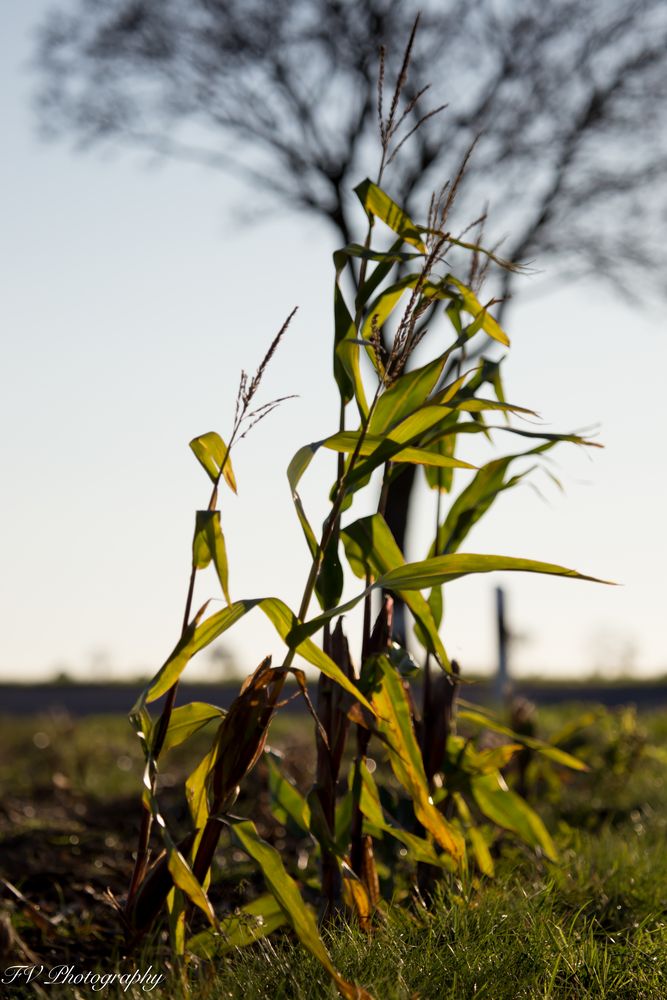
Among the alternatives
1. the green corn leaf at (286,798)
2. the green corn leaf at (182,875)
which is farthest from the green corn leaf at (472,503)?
the green corn leaf at (182,875)

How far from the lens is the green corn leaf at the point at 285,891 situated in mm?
1692

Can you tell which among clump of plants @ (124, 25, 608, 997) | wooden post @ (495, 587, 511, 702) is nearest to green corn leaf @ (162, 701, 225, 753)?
clump of plants @ (124, 25, 608, 997)

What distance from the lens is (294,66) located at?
345 inches

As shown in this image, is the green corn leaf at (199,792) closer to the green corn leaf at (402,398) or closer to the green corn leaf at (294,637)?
the green corn leaf at (294,637)

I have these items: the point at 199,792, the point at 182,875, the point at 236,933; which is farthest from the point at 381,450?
the point at 236,933

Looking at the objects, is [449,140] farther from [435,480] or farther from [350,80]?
[435,480]

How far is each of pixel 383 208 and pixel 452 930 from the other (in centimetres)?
140

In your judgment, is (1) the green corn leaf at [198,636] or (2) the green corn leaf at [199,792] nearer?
(1) the green corn leaf at [198,636]

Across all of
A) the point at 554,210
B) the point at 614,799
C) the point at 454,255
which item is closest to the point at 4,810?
the point at 614,799

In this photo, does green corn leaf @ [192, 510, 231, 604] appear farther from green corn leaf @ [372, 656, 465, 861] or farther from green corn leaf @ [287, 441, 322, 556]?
green corn leaf @ [372, 656, 465, 861]

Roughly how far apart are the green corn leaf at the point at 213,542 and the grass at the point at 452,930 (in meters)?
0.63

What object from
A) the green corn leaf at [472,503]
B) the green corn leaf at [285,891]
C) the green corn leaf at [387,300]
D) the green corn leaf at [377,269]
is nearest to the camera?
the green corn leaf at [285,891]

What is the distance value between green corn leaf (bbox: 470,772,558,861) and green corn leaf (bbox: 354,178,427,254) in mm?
1214

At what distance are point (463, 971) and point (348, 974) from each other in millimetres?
186
